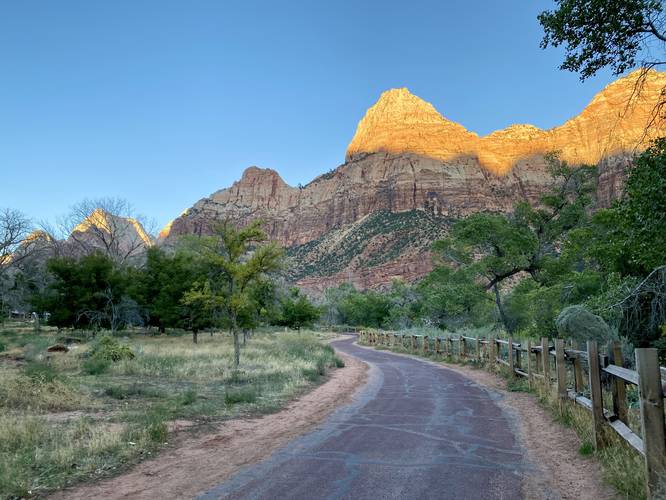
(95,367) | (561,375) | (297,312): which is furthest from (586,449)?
(297,312)

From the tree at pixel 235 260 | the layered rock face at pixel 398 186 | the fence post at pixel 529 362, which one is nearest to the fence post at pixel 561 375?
the fence post at pixel 529 362

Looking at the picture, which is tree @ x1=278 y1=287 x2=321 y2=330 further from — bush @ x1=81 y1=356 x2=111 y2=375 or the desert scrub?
the desert scrub

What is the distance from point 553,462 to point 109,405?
8910 millimetres

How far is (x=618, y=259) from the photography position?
595 inches

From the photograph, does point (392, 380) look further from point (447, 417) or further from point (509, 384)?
point (447, 417)

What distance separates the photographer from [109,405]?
10438 mm

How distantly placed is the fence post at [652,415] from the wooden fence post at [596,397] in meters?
2.14

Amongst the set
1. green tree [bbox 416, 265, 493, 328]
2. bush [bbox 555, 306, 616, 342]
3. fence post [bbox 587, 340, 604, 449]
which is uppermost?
green tree [bbox 416, 265, 493, 328]

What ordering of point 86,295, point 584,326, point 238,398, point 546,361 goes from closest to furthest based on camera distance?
point 238,398 < point 546,361 < point 584,326 < point 86,295

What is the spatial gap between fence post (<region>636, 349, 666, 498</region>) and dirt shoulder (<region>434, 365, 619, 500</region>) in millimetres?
766

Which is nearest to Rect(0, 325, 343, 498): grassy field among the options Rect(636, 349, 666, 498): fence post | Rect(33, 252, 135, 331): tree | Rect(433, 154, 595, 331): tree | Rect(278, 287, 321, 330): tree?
Rect(636, 349, 666, 498): fence post

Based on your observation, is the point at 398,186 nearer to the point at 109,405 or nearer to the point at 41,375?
the point at 41,375

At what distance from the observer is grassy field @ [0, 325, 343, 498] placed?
5.91m

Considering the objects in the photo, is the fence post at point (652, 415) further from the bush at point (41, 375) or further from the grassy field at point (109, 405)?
the bush at point (41, 375)
